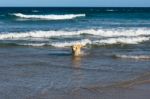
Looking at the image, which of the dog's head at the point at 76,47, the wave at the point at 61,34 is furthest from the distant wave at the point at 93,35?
the dog's head at the point at 76,47

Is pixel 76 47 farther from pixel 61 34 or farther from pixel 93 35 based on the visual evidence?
pixel 93 35

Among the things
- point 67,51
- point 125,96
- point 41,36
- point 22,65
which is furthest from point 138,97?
point 41,36

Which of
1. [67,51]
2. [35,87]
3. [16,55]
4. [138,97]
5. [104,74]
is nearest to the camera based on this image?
[138,97]

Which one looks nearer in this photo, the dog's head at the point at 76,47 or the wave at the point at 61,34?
the dog's head at the point at 76,47

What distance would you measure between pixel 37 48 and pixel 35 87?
8622 millimetres

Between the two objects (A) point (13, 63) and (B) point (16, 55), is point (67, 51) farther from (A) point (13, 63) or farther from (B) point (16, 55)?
(A) point (13, 63)

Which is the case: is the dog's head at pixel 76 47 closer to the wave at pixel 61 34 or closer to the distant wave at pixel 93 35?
the distant wave at pixel 93 35

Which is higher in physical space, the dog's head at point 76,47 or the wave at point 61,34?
the dog's head at point 76,47

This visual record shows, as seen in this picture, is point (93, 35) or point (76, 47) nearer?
point (76, 47)

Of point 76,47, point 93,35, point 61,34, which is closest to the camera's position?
point 76,47

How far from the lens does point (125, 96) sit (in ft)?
31.0

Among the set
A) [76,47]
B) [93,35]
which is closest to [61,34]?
[93,35]

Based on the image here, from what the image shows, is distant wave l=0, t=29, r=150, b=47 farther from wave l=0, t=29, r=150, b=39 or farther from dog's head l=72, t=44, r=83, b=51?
dog's head l=72, t=44, r=83, b=51

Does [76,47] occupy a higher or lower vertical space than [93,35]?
higher
